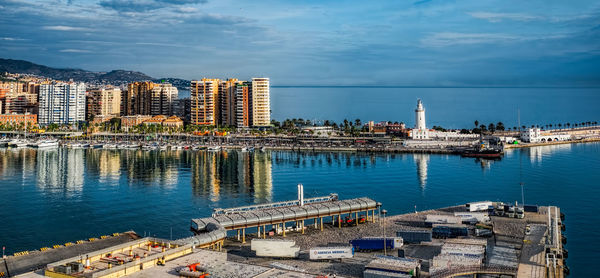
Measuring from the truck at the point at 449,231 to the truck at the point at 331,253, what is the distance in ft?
20.2

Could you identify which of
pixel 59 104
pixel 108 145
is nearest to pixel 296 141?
pixel 108 145

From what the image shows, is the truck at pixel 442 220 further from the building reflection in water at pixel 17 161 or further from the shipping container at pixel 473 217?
the building reflection in water at pixel 17 161

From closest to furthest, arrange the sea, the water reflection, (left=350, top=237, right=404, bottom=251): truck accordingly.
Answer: (left=350, top=237, right=404, bottom=251): truck, the sea, the water reflection

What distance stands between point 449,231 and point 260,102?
205ft

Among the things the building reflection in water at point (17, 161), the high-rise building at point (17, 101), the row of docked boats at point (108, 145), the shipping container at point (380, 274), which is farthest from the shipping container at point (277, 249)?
the high-rise building at point (17, 101)

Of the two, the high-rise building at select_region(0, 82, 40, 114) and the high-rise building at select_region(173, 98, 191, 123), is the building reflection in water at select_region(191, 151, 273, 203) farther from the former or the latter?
the high-rise building at select_region(0, 82, 40, 114)

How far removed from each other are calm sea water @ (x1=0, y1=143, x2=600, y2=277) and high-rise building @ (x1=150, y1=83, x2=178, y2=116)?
3672 cm

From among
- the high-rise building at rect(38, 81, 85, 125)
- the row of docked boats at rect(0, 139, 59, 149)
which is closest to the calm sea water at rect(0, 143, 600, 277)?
the row of docked boats at rect(0, 139, 59, 149)

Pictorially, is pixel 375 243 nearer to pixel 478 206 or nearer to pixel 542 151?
pixel 478 206

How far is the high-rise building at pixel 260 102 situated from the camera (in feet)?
271

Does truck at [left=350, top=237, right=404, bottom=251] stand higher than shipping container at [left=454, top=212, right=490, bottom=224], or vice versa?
shipping container at [left=454, top=212, right=490, bottom=224]

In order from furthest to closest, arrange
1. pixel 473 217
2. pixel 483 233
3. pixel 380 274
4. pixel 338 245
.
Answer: pixel 473 217 → pixel 483 233 → pixel 338 245 → pixel 380 274

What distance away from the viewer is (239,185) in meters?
41.1

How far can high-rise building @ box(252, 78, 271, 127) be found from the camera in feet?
271
